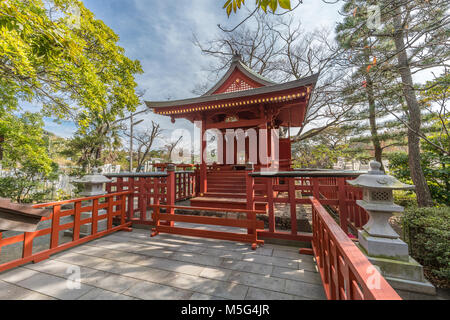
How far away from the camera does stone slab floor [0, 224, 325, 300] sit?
1789mm

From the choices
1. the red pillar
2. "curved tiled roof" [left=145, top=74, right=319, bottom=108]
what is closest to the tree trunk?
"curved tiled roof" [left=145, top=74, right=319, bottom=108]

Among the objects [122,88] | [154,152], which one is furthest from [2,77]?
[154,152]

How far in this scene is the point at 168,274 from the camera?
2.15 metres

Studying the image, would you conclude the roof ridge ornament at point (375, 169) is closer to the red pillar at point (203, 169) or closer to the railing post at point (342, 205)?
the railing post at point (342, 205)

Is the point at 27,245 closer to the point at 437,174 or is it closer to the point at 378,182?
the point at 378,182

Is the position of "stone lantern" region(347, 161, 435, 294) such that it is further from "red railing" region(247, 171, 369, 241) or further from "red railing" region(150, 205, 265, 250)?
"red railing" region(150, 205, 265, 250)

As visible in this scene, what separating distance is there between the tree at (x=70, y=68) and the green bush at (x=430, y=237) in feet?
18.6

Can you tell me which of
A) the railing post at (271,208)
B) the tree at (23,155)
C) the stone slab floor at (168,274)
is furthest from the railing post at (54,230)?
the tree at (23,155)

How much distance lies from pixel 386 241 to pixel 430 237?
5.09 ft

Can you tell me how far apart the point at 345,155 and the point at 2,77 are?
15010 mm

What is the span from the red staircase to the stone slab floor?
74.0 inches

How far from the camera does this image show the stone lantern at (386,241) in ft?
6.39

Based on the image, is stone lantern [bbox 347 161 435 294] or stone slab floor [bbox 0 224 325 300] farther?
stone lantern [bbox 347 161 435 294]
